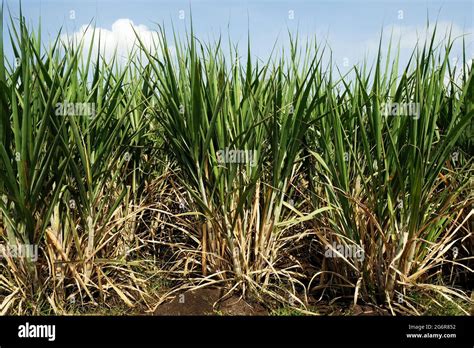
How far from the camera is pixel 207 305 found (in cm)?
248

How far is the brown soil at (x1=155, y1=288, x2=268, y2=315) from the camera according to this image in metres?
2.45

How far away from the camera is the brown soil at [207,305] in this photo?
2.45m

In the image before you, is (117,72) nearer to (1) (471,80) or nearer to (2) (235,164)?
(2) (235,164)

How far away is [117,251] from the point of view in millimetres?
2818

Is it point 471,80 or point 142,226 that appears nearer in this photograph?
point 471,80

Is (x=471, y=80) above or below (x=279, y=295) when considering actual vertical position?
above

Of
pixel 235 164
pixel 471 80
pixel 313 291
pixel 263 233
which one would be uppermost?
pixel 471 80
